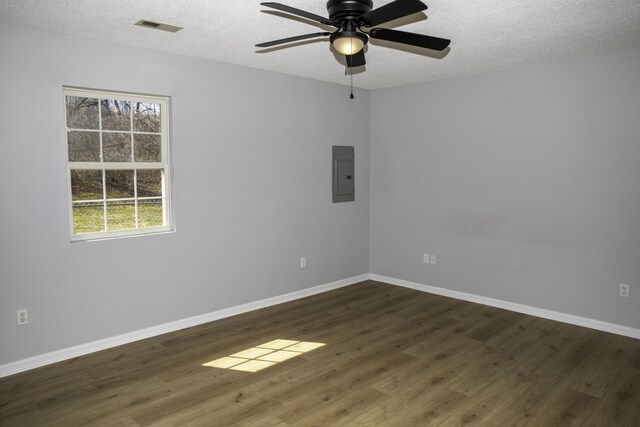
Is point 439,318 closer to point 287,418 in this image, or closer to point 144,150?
point 287,418

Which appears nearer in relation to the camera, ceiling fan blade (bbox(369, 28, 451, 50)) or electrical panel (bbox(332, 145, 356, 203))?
ceiling fan blade (bbox(369, 28, 451, 50))

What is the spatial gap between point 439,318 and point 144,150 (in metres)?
3.17

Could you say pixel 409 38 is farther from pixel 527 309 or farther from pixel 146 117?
pixel 527 309

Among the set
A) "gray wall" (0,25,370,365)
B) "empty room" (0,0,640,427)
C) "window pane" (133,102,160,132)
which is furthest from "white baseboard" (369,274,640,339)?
"window pane" (133,102,160,132)

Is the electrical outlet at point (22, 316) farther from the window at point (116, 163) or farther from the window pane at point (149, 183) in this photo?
the window pane at point (149, 183)

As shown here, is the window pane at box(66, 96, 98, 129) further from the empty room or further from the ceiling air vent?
the ceiling air vent

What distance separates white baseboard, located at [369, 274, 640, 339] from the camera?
4121 millimetres

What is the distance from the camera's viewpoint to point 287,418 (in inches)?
108

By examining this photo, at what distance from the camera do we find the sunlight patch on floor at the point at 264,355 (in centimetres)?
346

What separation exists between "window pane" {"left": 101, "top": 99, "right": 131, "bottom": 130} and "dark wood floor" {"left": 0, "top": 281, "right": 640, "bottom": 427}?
1.83m

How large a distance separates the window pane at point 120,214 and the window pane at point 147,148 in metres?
0.40

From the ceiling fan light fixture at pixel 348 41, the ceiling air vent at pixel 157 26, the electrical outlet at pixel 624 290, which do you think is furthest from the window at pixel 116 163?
the electrical outlet at pixel 624 290

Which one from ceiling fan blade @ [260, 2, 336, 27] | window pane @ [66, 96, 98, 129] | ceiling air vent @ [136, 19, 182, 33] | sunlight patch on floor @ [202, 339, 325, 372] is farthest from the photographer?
window pane @ [66, 96, 98, 129]

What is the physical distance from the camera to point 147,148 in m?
4.09
